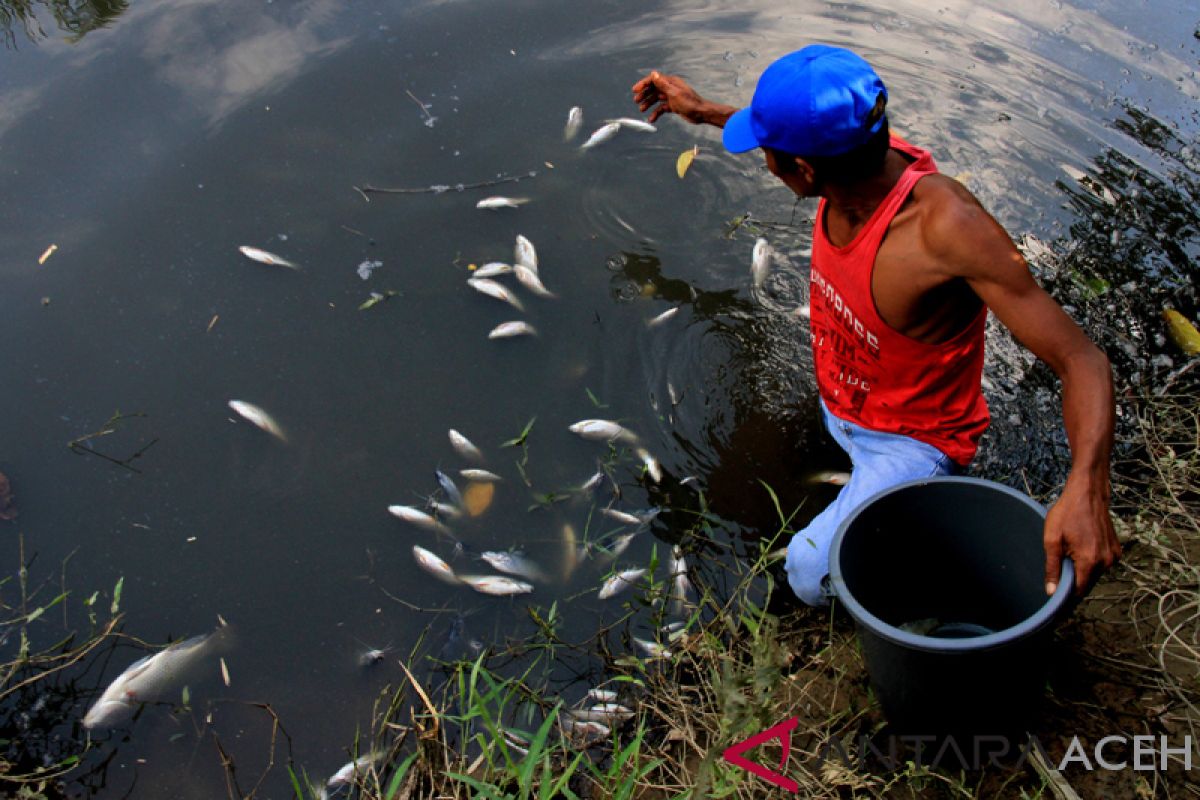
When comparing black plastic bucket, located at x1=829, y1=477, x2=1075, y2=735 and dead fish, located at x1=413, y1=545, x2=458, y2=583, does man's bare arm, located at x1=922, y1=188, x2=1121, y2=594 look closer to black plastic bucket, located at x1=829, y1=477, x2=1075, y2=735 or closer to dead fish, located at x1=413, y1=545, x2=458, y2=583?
black plastic bucket, located at x1=829, y1=477, x2=1075, y2=735

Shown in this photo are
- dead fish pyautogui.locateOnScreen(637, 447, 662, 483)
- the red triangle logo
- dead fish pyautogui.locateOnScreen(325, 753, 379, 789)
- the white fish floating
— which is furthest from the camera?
dead fish pyautogui.locateOnScreen(637, 447, 662, 483)

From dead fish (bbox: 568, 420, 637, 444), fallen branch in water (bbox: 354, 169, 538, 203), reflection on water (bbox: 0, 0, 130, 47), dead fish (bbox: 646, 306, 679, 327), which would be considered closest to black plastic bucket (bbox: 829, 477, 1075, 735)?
dead fish (bbox: 568, 420, 637, 444)

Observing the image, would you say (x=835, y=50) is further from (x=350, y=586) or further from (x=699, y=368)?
(x=350, y=586)

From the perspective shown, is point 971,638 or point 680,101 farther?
point 680,101

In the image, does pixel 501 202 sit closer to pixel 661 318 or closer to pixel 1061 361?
pixel 661 318

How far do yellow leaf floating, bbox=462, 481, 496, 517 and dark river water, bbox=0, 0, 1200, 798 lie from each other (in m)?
0.04

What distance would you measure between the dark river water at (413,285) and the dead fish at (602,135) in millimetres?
67

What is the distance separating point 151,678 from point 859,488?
2894 millimetres

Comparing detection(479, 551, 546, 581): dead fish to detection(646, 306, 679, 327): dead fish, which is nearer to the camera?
detection(479, 551, 546, 581): dead fish

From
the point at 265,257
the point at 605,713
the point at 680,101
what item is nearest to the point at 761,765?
the point at 605,713

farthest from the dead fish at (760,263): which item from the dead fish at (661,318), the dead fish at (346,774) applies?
the dead fish at (346,774)

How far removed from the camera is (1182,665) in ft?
9.46

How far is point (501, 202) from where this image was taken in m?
5.21

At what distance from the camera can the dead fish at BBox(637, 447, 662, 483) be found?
4.15 metres
